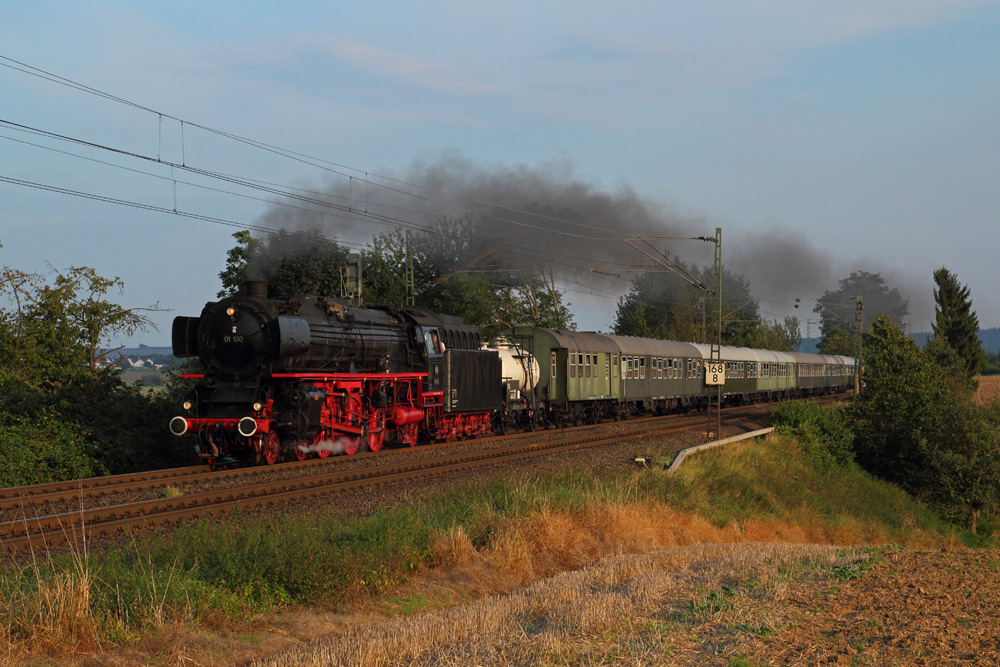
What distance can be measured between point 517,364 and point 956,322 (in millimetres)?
60167

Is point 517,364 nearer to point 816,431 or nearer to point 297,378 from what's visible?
point 297,378

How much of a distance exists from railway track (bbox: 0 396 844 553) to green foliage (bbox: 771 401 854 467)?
1078cm

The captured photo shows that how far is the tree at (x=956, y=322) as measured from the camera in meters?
73.2

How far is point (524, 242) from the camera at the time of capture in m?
39.9

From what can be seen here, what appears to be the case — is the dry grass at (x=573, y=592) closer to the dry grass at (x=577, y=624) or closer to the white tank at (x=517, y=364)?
the dry grass at (x=577, y=624)

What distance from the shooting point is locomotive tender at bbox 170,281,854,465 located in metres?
18.7

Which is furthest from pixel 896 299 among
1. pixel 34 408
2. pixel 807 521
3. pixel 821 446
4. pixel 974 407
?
pixel 34 408

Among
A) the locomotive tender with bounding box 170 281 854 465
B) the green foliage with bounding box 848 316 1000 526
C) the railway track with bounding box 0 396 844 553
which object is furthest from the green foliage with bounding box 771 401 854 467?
the railway track with bounding box 0 396 844 553

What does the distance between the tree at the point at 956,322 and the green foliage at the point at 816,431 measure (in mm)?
46668

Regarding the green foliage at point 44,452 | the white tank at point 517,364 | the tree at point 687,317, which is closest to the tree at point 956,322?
the tree at point 687,317

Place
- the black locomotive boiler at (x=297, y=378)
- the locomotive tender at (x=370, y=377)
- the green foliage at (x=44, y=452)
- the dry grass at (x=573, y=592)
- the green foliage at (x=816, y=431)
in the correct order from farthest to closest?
the green foliage at (x=816, y=431)
the locomotive tender at (x=370, y=377)
the black locomotive boiler at (x=297, y=378)
the green foliage at (x=44, y=452)
the dry grass at (x=573, y=592)

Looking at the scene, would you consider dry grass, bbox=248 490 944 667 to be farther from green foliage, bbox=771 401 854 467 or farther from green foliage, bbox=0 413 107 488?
A: green foliage, bbox=771 401 854 467

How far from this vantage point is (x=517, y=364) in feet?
96.2

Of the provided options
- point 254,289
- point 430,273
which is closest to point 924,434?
point 430,273
